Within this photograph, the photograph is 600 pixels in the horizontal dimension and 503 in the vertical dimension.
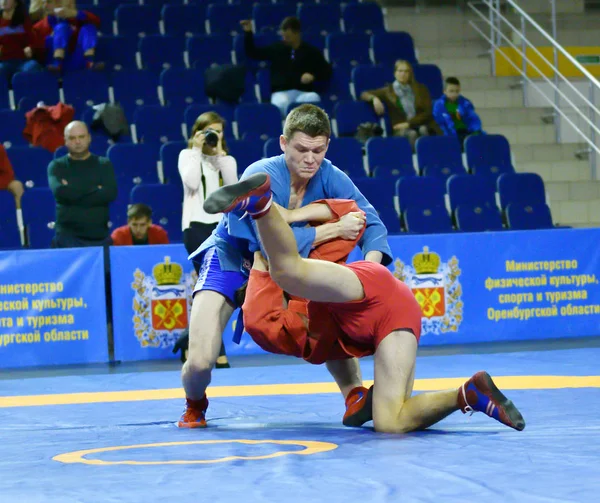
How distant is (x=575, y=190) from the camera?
11500 millimetres

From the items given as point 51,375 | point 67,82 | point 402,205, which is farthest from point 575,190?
point 51,375

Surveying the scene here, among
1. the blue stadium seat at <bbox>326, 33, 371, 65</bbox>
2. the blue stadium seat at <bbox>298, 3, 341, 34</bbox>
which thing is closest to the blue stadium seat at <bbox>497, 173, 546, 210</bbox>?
the blue stadium seat at <bbox>326, 33, 371, 65</bbox>

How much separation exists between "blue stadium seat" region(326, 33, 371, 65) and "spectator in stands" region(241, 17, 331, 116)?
82 centimetres

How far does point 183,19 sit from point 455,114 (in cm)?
319

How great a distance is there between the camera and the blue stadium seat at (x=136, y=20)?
38.1ft

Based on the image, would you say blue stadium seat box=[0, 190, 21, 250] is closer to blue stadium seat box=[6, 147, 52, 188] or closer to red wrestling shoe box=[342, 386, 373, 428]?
blue stadium seat box=[6, 147, 52, 188]

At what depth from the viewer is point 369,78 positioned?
36.9ft

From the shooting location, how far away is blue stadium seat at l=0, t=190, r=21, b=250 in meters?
8.88

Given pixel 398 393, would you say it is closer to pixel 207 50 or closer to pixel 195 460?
pixel 195 460

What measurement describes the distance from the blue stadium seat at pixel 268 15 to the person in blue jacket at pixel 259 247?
7372mm

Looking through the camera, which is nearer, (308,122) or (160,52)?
(308,122)

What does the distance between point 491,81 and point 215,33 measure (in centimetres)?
327

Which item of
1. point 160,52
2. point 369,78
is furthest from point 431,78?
point 160,52

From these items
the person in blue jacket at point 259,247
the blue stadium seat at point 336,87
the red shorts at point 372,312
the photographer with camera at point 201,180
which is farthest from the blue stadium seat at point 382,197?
the red shorts at point 372,312
